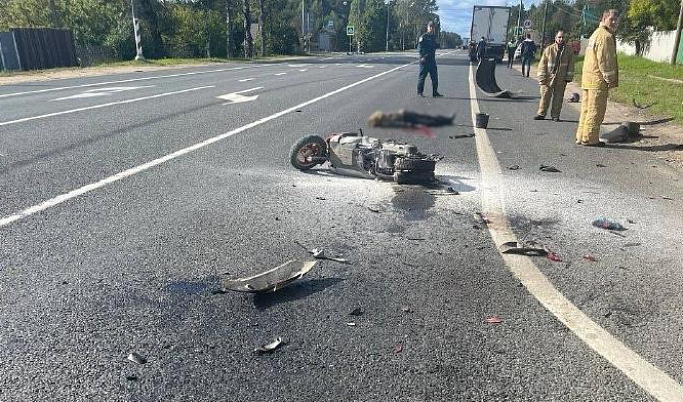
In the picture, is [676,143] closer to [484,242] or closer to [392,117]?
[484,242]

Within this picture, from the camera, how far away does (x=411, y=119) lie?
148cm

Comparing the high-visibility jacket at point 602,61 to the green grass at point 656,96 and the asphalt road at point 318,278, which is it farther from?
the green grass at point 656,96

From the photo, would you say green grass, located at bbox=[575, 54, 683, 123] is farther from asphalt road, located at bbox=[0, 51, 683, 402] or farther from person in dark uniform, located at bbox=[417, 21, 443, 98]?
asphalt road, located at bbox=[0, 51, 683, 402]

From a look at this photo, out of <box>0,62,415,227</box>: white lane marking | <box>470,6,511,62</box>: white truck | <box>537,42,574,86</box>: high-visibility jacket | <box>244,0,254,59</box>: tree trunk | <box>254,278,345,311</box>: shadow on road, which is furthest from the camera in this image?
<box>244,0,254,59</box>: tree trunk

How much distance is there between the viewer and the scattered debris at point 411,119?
1.48 metres

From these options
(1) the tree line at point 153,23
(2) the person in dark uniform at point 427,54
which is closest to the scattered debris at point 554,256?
(2) the person in dark uniform at point 427,54

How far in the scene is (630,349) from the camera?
9.10ft

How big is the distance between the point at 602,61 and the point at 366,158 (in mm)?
4694

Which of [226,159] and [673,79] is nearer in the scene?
[226,159]

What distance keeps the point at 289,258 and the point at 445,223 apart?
153 cm

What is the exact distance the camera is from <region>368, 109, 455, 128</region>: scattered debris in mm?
1476

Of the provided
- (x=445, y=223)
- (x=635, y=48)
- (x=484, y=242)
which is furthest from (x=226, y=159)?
(x=635, y=48)

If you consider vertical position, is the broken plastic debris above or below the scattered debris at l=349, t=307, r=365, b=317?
above

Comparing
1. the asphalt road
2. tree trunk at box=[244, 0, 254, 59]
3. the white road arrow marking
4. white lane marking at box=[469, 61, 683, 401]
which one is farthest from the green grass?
tree trunk at box=[244, 0, 254, 59]
